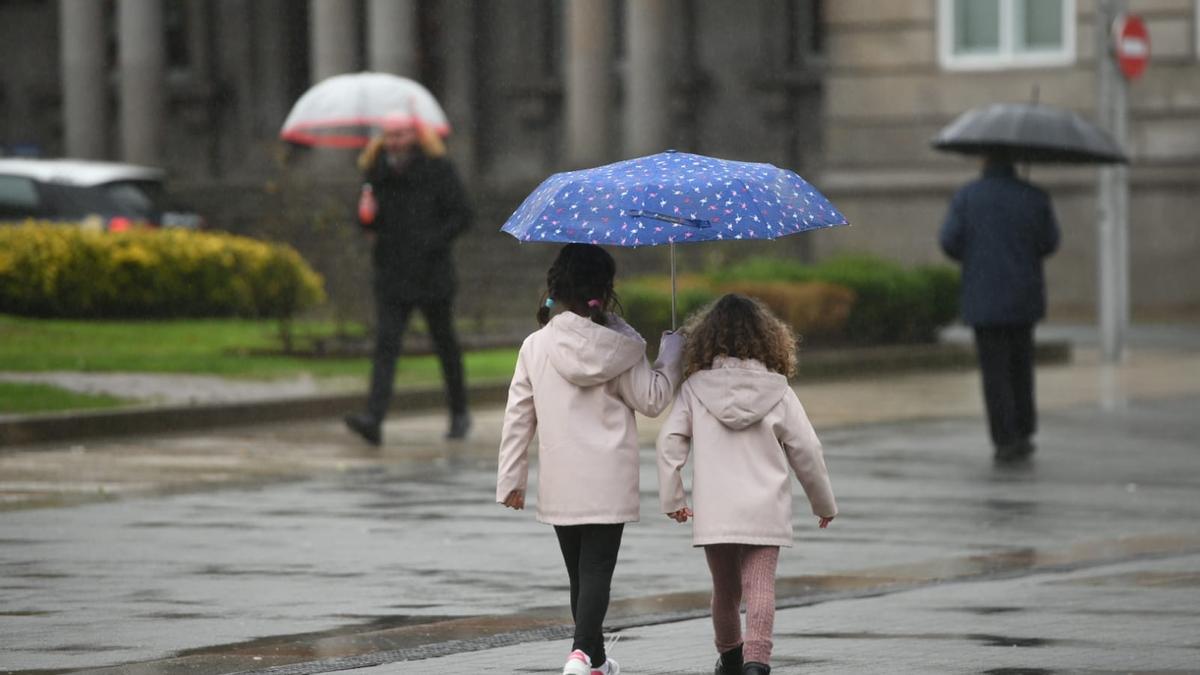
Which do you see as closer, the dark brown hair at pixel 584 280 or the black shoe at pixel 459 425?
the dark brown hair at pixel 584 280

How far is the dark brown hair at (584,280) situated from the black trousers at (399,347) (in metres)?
7.70

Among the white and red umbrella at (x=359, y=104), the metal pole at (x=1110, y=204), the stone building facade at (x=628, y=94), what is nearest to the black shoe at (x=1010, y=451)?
the white and red umbrella at (x=359, y=104)

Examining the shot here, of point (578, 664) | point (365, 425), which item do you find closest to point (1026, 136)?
point (365, 425)

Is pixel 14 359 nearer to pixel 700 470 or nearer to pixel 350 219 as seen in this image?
pixel 350 219

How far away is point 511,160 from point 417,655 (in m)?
29.9

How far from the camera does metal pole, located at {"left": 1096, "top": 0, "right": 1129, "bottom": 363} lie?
2189cm

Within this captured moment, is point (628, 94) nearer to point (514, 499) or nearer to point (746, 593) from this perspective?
point (514, 499)

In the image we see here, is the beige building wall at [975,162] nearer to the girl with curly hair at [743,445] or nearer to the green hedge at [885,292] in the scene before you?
the green hedge at [885,292]

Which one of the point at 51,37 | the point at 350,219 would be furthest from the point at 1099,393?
the point at 51,37

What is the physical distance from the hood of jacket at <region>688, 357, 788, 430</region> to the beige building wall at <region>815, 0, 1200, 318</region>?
22307 millimetres

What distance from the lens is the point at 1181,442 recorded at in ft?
49.5

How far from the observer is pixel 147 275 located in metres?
23.7

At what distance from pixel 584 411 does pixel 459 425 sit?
8175 millimetres

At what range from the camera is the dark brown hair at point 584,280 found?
7.05 metres
